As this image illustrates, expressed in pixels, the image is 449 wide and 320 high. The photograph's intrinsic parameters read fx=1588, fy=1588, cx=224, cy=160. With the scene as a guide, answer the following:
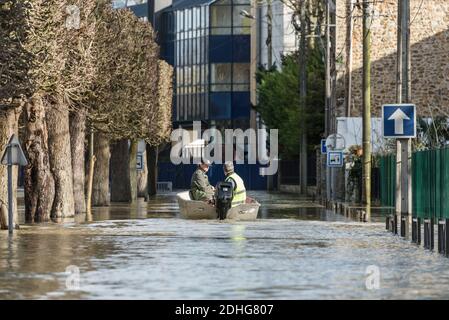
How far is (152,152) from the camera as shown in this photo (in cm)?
9244

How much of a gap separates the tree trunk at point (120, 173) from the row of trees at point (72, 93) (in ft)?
0.15

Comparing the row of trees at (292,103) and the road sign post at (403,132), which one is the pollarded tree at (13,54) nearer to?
the road sign post at (403,132)

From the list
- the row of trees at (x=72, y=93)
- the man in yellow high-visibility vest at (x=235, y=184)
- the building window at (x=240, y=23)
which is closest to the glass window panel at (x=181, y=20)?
the building window at (x=240, y=23)

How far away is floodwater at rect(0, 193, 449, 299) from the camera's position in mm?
21094

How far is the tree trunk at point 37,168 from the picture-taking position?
4566 centimetres

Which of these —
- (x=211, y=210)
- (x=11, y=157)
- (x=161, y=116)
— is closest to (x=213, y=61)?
(x=161, y=116)

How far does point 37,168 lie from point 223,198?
6.02 metres

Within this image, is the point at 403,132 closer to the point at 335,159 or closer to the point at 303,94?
the point at 335,159

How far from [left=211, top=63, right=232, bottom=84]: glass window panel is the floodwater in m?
95.0
